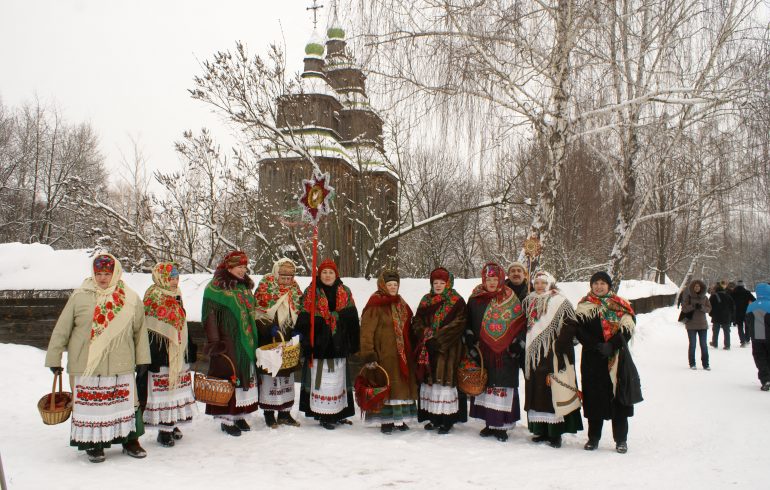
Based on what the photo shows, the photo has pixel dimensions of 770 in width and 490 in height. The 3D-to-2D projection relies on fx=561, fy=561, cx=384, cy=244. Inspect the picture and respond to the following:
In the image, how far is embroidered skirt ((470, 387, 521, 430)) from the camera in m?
5.74

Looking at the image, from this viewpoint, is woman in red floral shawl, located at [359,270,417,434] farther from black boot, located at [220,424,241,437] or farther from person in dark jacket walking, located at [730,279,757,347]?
person in dark jacket walking, located at [730,279,757,347]

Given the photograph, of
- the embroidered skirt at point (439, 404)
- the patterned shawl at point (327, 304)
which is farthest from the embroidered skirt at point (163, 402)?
the embroidered skirt at point (439, 404)

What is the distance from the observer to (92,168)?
35781 millimetres

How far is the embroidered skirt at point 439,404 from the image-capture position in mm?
5918

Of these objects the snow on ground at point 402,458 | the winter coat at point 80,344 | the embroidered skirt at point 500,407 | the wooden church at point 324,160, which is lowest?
the snow on ground at point 402,458

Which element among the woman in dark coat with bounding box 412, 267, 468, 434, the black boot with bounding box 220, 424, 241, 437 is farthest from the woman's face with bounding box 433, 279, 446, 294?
the black boot with bounding box 220, 424, 241, 437

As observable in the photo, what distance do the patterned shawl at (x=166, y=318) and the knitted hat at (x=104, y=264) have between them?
1.49 ft

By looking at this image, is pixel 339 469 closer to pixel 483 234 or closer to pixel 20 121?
pixel 483 234

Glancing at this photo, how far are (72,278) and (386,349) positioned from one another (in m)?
6.82

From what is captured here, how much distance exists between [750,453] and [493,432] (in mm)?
2404

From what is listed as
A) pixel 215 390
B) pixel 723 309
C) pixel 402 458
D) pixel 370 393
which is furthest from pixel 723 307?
pixel 215 390

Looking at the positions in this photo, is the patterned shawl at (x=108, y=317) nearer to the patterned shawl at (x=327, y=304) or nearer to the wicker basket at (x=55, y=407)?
the wicker basket at (x=55, y=407)

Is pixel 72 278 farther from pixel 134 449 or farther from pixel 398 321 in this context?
pixel 398 321

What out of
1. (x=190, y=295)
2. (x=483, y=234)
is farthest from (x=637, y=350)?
(x=483, y=234)
